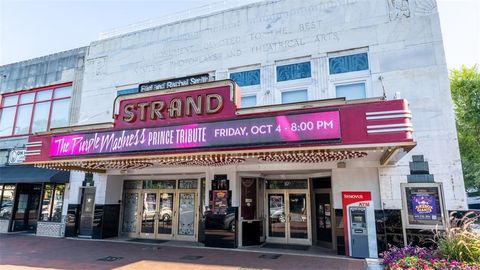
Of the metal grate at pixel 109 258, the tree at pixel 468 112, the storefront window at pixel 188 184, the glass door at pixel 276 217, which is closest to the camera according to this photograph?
the metal grate at pixel 109 258

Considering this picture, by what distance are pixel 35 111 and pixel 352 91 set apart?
51.9ft

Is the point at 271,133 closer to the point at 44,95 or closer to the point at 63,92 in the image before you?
the point at 63,92

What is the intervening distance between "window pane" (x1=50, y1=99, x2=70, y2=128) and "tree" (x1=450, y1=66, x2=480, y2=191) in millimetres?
21172

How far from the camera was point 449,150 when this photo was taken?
9508 millimetres

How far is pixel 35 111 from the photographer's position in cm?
1645

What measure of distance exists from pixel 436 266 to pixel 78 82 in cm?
1645

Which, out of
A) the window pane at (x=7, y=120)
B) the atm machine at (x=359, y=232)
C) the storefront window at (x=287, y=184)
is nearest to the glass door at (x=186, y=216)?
the storefront window at (x=287, y=184)

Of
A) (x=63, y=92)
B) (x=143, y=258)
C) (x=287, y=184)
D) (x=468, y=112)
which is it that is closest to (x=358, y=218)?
(x=287, y=184)

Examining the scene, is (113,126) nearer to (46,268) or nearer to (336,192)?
(46,268)

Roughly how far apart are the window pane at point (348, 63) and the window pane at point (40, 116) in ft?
46.8

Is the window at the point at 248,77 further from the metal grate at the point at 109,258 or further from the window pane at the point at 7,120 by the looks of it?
the window pane at the point at 7,120

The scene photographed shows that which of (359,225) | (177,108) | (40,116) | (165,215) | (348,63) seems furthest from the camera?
(40,116)

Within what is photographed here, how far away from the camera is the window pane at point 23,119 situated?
645 inches

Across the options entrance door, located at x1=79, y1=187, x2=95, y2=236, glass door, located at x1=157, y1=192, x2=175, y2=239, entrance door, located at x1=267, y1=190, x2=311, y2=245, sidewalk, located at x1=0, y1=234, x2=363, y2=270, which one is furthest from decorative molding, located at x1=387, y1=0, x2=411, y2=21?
entrance door, located at x1=79, y1=187, x2=95, y2=236
